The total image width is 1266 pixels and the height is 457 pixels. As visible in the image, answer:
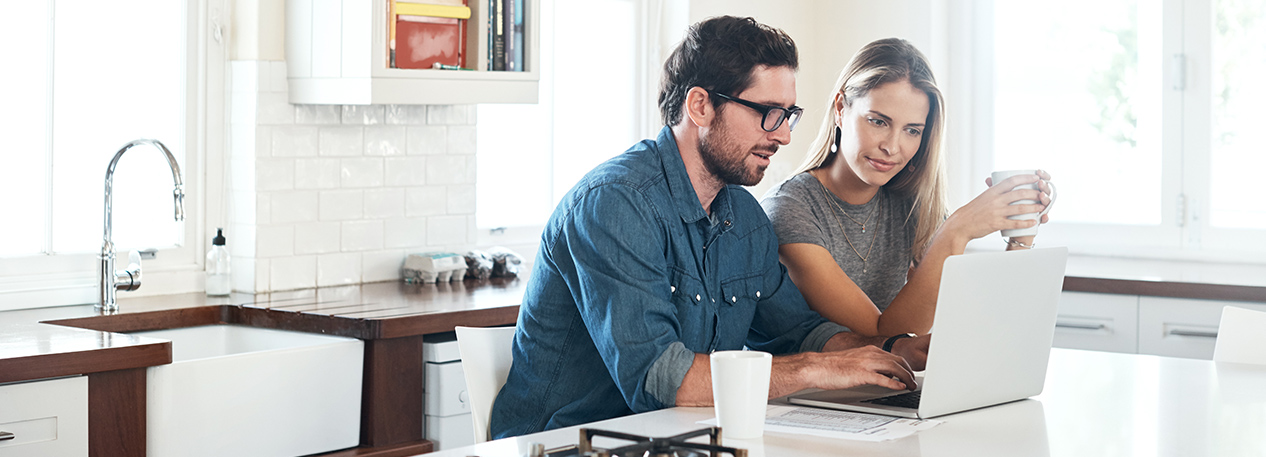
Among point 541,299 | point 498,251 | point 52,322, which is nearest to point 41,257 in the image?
point 52,322

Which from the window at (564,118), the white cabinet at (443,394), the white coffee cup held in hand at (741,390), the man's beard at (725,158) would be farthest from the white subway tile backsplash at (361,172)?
the white coffee cup held in hand at (741,390)

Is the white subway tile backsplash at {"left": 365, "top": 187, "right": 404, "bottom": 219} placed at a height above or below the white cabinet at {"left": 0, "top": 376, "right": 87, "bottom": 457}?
above

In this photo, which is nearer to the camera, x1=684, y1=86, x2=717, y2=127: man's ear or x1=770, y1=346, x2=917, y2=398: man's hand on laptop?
x1=770, y1=346, x2=917, y2=398: man's hand on laptop

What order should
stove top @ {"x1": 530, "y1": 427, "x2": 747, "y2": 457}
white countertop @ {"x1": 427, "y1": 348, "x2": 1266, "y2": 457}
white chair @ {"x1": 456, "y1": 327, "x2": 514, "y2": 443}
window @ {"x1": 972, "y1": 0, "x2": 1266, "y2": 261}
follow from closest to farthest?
stove top @ {"x1": 530, "y1": 427, "x2": 747, "y2": 457} < white countertop @ {"x1": 427, "y1": 348, "x2": 1266, "y2": 457} < white chair @ {"x1": 456, "y1": 327, "x2": 514, "y2": 443} < window @ {"x1": 972, "y1": 0, "x2": 1266, "y2": 261}

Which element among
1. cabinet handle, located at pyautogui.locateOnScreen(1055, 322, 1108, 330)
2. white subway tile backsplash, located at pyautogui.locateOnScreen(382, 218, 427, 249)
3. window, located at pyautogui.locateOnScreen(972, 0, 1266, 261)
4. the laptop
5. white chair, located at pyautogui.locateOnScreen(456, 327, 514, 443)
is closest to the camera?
the laptop

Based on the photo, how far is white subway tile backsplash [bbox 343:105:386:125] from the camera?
3.36 metres

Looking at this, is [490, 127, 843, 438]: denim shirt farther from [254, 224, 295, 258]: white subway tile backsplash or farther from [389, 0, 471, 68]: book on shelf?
[254, 224, 295, 258]: white subway tile backsplash

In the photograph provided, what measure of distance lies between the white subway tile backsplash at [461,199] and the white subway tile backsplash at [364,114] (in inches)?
13.3

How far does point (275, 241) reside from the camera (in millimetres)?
3211

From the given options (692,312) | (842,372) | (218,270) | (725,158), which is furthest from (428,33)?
(842,372)

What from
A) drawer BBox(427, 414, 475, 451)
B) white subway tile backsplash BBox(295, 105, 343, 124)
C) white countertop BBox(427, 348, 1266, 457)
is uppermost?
white subway tile backsplash BBox(295, 105, 343, 124)

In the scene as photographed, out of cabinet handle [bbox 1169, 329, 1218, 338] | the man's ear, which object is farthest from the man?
cabinet handle [bbox 1169, 329, 1218, 338]

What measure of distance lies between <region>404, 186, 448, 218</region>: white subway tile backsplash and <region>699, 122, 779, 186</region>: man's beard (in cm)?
173

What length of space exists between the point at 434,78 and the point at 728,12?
179 cm
